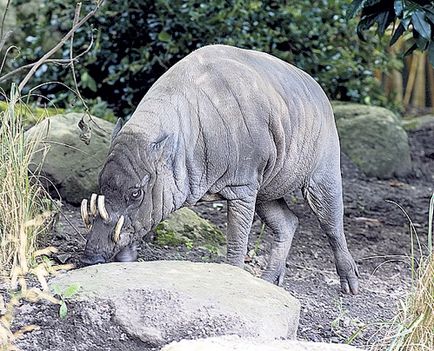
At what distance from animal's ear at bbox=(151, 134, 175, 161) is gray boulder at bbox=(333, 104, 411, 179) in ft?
18.5

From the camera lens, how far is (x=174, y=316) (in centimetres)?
Answer: 395

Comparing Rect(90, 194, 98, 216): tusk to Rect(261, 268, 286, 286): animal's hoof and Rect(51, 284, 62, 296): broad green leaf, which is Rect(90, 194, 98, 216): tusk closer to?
Rect(51, 284, 62, 296): broad green leaf

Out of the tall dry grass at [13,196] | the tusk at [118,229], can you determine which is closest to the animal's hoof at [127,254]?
the tusk at [118,229]

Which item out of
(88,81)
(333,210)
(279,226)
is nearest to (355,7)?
(333,210)

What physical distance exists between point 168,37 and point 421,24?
13.6 ft

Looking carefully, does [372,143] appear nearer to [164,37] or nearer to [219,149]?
[164,37]

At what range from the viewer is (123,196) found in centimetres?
498

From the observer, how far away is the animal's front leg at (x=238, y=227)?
5.38 metres

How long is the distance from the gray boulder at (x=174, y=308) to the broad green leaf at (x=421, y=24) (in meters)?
2.37

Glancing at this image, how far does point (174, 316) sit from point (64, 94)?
6.28 m

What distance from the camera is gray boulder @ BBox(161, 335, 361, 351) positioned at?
10.4ft

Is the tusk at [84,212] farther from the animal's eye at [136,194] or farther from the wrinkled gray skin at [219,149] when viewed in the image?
the animal's eye at [136,194]

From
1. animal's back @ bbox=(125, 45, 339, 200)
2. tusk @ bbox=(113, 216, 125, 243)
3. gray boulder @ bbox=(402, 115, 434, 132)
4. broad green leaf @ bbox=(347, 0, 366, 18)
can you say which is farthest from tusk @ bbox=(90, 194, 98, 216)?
gray boulder @ bbox=(402, 115, 434, 132)

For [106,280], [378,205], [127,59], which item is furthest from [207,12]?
[106,280]
